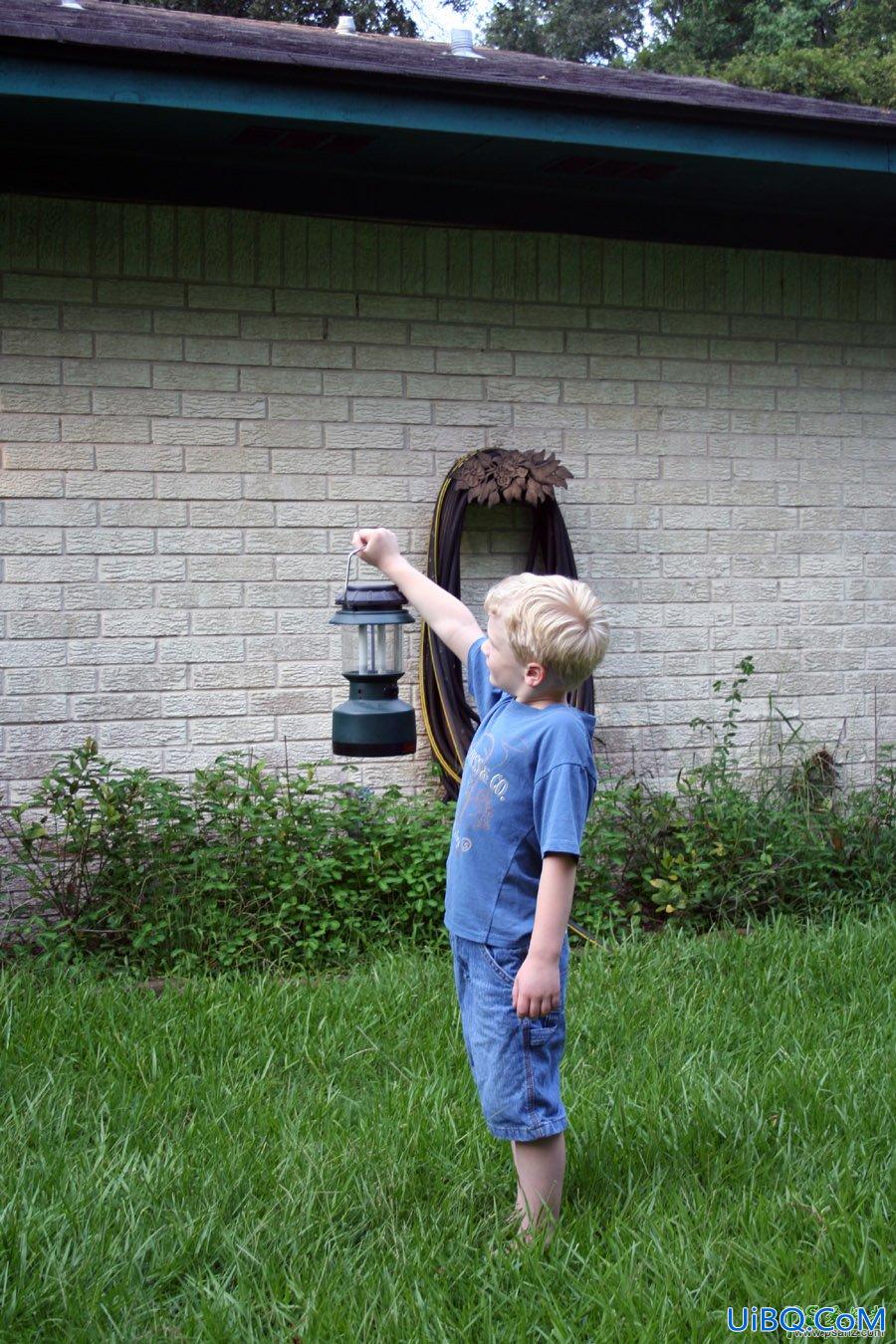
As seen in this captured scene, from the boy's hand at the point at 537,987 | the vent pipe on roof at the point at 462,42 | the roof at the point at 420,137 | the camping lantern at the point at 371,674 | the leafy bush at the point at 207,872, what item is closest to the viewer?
the boy's hand at the point at 537,987

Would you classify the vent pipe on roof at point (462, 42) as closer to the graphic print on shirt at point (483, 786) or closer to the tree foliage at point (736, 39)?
the graphic print on shirt at point (483, 786)

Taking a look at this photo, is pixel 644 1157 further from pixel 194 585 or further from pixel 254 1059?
pixel 194 585

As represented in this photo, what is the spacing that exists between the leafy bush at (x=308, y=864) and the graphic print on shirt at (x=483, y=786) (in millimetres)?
2128

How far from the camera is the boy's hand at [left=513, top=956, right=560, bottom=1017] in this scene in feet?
8.89

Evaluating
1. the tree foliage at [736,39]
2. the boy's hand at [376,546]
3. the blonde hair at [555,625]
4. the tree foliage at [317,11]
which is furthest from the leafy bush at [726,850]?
the tree foliage at [317,11]

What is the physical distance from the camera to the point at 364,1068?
375cm

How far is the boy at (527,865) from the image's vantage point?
2.73 metres

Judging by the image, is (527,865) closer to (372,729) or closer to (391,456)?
(372,729)

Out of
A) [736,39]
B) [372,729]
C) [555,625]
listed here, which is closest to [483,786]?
[555,625]

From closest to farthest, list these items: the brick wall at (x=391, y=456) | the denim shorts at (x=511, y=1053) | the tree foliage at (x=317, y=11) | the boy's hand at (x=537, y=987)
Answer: the boy's hand at (x=537, y=987)
the denim shorts at (x=511, y=1053)
the brick wall at (x=391, y=456)
the tree foliage at (x=317, y=11)

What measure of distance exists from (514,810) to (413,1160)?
95 cm

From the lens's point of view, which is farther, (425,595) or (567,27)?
(567,27)

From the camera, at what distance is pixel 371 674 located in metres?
3.38

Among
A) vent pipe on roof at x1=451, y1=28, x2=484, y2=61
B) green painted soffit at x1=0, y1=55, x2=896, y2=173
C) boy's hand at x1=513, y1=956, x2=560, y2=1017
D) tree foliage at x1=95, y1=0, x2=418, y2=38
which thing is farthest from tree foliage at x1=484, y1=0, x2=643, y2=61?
boy's hand at x1=513, y1=956, x2=560, y2=1017
